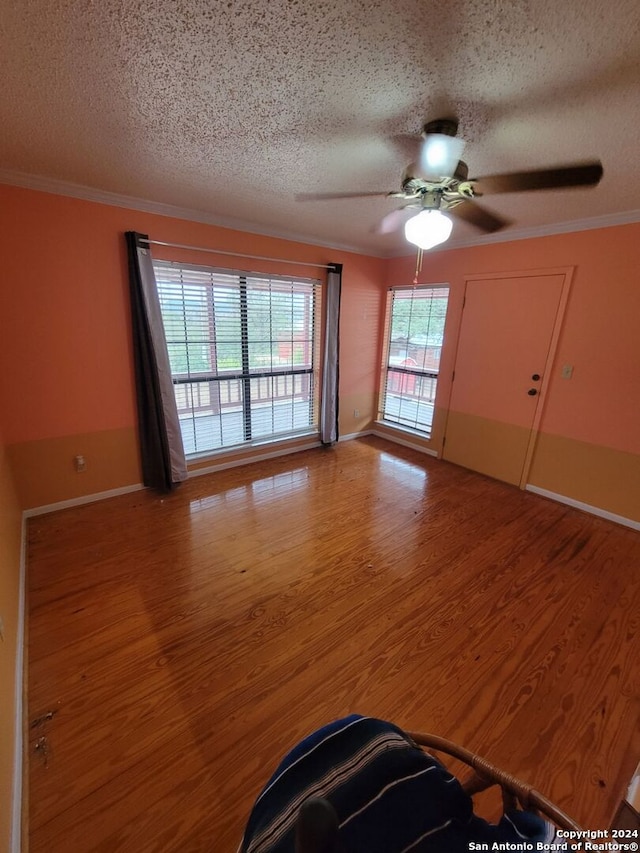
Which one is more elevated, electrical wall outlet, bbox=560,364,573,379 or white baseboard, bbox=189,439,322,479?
electrical wall outlet, bbox=560,364,573,379

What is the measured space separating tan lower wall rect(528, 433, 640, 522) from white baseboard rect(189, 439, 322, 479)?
241cm

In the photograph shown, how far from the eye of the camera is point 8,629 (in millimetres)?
1484

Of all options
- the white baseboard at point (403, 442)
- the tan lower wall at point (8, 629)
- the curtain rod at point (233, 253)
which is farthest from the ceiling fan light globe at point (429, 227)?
the white baseboard at point (403, 442)

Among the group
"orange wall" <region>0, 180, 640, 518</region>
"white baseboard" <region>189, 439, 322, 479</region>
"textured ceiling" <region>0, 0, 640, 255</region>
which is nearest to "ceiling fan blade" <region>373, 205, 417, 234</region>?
"textured ceiling" <region>0, 0, 640, 255</region>

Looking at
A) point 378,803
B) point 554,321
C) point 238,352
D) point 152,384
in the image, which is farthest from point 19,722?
point 554,321

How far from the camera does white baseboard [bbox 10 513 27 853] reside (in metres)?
1.06

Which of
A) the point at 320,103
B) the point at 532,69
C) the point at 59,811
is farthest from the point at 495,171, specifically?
the point at 59,811

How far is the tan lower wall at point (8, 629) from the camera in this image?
1.03 meters

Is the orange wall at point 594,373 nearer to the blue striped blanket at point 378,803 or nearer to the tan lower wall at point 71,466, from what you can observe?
the blue striped blanket at point 378,803

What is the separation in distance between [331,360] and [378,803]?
370 centimetres

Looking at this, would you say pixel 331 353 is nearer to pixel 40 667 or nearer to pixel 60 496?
pixel 60 496

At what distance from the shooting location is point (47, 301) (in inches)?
97.0

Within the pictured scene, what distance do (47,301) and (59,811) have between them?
2.76 m

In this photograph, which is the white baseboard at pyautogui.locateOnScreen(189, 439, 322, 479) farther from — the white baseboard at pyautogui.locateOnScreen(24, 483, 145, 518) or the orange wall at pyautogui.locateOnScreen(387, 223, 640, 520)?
the orange wall at pyautogui.locateOnScreen(387, 223, 640, 520)
